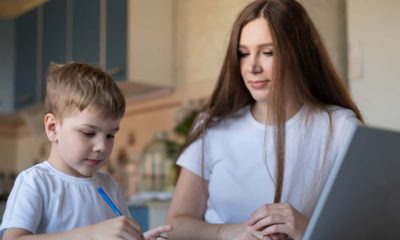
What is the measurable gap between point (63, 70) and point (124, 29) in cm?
188

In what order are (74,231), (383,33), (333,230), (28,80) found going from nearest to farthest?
1. (333,230)
2. (74,231)
3. (383,33)
4. (28,80)

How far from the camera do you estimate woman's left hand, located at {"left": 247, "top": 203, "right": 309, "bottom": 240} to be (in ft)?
3.04

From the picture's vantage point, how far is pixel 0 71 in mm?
3771

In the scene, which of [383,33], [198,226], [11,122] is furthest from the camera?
[11,122]

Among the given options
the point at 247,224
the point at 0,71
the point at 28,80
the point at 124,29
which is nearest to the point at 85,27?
the point at 124,29

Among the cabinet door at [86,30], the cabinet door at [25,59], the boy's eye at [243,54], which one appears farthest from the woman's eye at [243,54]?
the cabinet door at [25,59]

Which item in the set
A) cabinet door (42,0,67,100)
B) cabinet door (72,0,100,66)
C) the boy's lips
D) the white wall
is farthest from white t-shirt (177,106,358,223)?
cabinet door (42,0,67,100)

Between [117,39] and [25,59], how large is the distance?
109 cm

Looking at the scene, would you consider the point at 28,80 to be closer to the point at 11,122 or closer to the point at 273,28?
the point at 11,122

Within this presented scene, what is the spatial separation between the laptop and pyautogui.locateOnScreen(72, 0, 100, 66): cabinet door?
1878mm

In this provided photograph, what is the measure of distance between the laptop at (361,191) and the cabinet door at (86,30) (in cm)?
188

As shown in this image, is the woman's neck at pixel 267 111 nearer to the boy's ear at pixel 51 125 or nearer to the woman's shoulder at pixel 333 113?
the woman's shoulder at pixel 333 113

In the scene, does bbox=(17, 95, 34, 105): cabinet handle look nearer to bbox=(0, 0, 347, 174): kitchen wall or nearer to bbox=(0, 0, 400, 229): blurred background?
bbox=(0, 0, 400, 229): blurred background

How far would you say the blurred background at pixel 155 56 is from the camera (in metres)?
1.97
